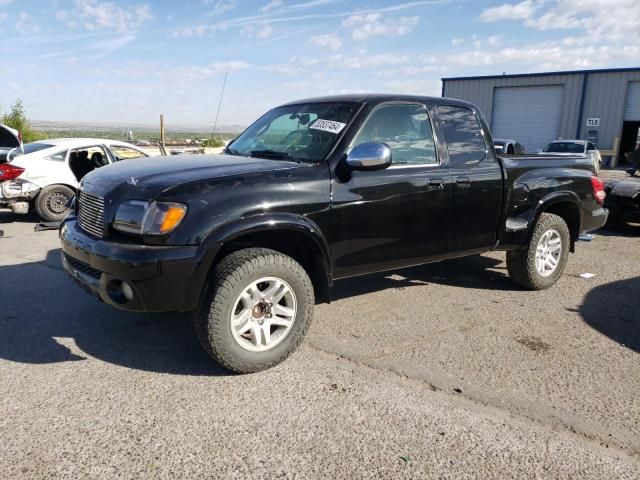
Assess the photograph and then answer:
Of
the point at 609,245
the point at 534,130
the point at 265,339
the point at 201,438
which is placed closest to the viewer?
the point at 201,438

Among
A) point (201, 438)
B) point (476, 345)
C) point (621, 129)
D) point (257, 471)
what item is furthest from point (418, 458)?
point (621, 129)

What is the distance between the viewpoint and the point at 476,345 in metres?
4.18

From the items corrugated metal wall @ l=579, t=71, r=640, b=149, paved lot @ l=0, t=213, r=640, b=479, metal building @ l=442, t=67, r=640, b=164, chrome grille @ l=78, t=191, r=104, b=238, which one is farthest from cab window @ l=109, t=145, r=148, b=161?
corrugated metal wall @ l=579, t=71, r=640, b=149

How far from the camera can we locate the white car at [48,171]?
918cm

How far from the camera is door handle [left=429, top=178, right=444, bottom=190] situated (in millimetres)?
4461

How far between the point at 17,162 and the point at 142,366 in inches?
285

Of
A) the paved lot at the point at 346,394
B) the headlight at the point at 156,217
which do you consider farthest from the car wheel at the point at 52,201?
the headlight at the point at 156,217

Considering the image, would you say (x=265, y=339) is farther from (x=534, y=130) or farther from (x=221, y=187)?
(x=534, y=130)

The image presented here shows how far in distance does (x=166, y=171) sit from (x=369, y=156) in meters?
1.41

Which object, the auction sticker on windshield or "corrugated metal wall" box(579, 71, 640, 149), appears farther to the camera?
"corrugated metal wall" box(579, 71, 640, 149)

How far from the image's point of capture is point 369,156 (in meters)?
3.85

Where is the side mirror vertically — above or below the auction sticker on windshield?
below

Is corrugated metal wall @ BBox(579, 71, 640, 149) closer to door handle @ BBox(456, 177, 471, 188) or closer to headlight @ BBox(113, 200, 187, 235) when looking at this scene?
door handle @ BBox(456, 177, 471, 188)

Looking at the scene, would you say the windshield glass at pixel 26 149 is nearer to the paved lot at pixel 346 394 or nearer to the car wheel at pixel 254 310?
the paved lot at pixel 346 394
